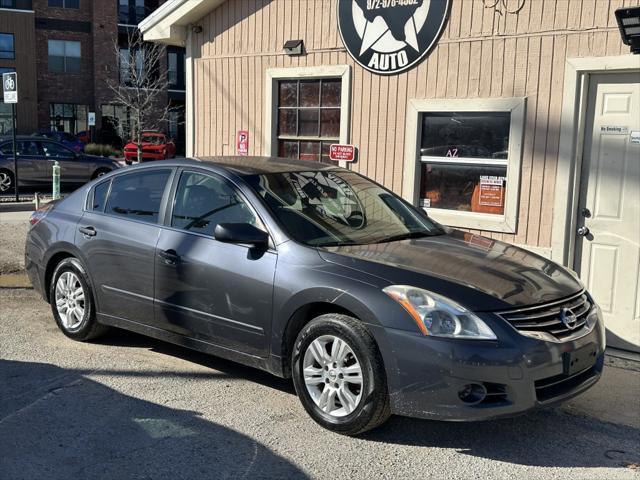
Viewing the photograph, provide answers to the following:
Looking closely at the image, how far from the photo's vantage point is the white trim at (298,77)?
816 centimetres

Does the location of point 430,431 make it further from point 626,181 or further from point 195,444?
point 626,181

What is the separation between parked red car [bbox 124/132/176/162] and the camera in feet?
98.5

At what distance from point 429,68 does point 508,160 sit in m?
1.34

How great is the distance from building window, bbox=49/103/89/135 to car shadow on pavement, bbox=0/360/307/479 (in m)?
39.1

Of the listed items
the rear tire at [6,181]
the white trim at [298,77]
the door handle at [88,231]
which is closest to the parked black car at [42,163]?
the rear tire at [6,181]

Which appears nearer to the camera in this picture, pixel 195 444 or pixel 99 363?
pixel 195 444

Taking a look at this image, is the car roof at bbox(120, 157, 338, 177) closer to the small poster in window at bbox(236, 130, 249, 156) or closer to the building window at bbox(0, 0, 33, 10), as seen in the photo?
the small poster in window at bbox(236, 130, 249, 156)

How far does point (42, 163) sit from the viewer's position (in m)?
18.0

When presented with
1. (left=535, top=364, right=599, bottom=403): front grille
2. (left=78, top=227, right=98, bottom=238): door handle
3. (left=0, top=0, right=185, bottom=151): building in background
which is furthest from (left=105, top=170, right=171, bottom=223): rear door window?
(left=0, top=0, right=185, bottom=151): building in background

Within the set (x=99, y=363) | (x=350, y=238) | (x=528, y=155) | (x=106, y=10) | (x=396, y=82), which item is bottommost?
(x=99, y=363)

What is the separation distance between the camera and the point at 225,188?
16.5 feet

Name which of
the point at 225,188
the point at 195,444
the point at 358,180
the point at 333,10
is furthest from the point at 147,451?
the point at 333,10

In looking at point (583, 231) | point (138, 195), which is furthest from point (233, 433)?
point (583, 231)

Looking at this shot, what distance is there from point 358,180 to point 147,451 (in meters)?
2.68
